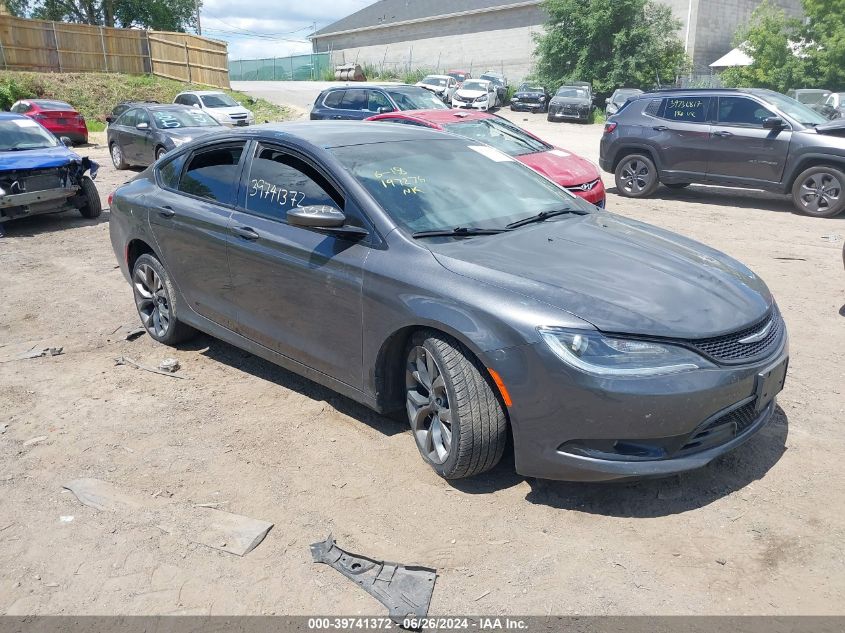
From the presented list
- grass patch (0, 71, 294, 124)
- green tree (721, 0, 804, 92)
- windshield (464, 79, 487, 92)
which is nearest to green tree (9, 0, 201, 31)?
grass patch (0, 71, 294, 124)

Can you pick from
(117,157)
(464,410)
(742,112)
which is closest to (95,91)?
(117,157)

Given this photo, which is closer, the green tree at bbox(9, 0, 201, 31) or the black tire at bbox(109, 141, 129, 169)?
the black tire at bbox(109, 141, 129, 169)

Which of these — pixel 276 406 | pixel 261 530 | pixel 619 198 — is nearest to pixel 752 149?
pixel 619 198

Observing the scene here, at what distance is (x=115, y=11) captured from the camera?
52.1 meters

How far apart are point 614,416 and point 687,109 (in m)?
9.90

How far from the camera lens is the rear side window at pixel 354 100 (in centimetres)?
1583

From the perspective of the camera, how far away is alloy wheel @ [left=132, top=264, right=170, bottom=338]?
552 cm

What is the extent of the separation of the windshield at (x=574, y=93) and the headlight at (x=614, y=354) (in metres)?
29.8

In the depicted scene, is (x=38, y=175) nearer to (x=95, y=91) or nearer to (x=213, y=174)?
(x=213, y=174)

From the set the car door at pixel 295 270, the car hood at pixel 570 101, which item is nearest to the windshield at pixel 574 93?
the car hood at pixel 570 101

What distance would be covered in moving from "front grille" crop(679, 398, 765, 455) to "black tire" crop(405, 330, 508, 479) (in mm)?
836

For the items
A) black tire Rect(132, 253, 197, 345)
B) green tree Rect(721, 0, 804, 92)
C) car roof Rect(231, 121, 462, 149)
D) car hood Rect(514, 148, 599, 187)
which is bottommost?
black tire Rect(132, 253, 197, 345)

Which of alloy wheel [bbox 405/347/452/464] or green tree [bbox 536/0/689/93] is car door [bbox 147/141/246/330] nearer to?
alloy wheel [bbox 405/347/452/464]

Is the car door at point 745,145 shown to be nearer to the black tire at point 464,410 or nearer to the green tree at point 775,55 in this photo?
the black tire at point 464,410
